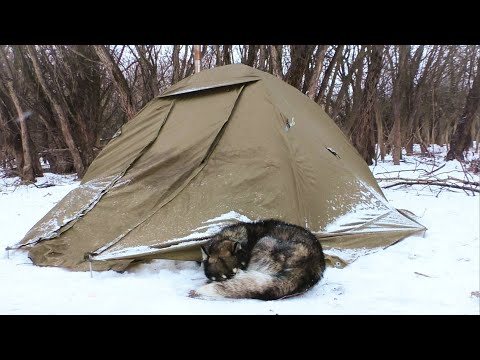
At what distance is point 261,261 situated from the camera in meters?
3.46

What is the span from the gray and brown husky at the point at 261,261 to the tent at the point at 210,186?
37 centimetres

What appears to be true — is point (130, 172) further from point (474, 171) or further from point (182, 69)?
point (182, 69)

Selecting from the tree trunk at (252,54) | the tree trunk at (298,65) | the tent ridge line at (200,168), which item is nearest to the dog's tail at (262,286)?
the tent ridge line at (200,168)

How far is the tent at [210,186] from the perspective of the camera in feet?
13.4

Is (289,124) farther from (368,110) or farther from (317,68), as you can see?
(368,110)

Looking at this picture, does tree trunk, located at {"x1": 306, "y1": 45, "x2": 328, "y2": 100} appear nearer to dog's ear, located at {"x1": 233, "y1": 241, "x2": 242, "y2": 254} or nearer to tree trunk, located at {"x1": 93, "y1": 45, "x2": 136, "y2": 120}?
tree trunk, located at {"x1": 93, "y1": 45, "x2": 136, "y2": 120}

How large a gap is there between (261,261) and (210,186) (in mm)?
1258

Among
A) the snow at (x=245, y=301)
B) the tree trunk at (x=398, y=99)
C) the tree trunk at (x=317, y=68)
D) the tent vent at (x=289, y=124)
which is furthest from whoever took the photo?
the tree trunk at (x=398, y=99)

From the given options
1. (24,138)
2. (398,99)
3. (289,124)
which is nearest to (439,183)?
(289,124)

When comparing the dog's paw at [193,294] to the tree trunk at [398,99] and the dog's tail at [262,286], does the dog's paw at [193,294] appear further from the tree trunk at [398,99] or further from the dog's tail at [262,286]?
the tree trunk at [398,99]

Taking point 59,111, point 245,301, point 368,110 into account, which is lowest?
point 245,301

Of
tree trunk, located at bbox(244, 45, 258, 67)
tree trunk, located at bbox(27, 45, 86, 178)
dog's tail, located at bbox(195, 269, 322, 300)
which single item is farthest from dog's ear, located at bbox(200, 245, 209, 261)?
tree trunk, located at bbox(27, 45, 86, 178)

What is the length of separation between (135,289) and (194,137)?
198 cm

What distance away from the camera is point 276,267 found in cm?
333
